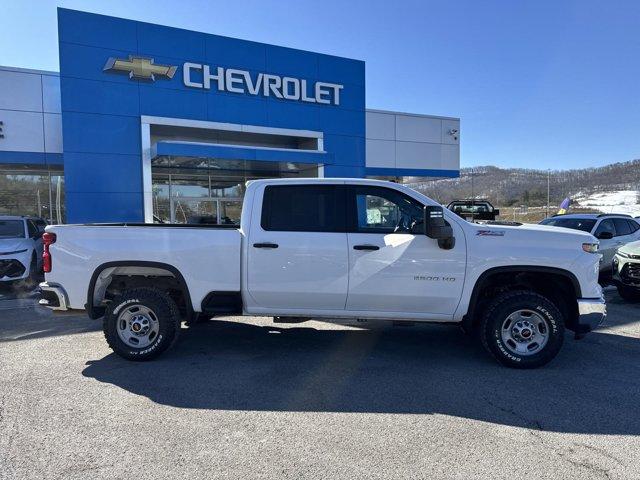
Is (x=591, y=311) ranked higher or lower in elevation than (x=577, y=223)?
lower

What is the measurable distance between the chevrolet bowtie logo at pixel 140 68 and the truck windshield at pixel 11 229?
5188 millimetres

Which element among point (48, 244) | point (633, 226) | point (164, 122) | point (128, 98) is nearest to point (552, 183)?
point (633, 226)

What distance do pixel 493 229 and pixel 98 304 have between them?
14.9 feet

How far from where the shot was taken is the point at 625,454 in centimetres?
338

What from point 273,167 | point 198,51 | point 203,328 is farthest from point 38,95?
point 203,328

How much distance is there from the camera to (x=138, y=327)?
5.39 metres

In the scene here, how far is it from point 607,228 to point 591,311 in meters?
7.54

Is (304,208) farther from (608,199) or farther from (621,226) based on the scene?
(608,199)

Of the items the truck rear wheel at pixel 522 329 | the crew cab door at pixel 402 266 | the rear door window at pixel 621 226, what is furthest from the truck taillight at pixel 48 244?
the rear door window at pixel 621 226

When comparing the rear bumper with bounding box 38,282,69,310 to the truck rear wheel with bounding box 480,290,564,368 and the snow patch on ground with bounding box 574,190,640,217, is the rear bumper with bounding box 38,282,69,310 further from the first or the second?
the snow patch on ground with bounding box 574,190,640,217

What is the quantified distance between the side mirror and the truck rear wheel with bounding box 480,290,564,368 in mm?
998

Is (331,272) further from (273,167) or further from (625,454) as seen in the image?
(273,167)

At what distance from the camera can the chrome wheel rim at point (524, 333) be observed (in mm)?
5156

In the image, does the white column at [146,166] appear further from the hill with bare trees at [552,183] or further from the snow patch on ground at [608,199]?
the snow patch on ground at [608,199]
